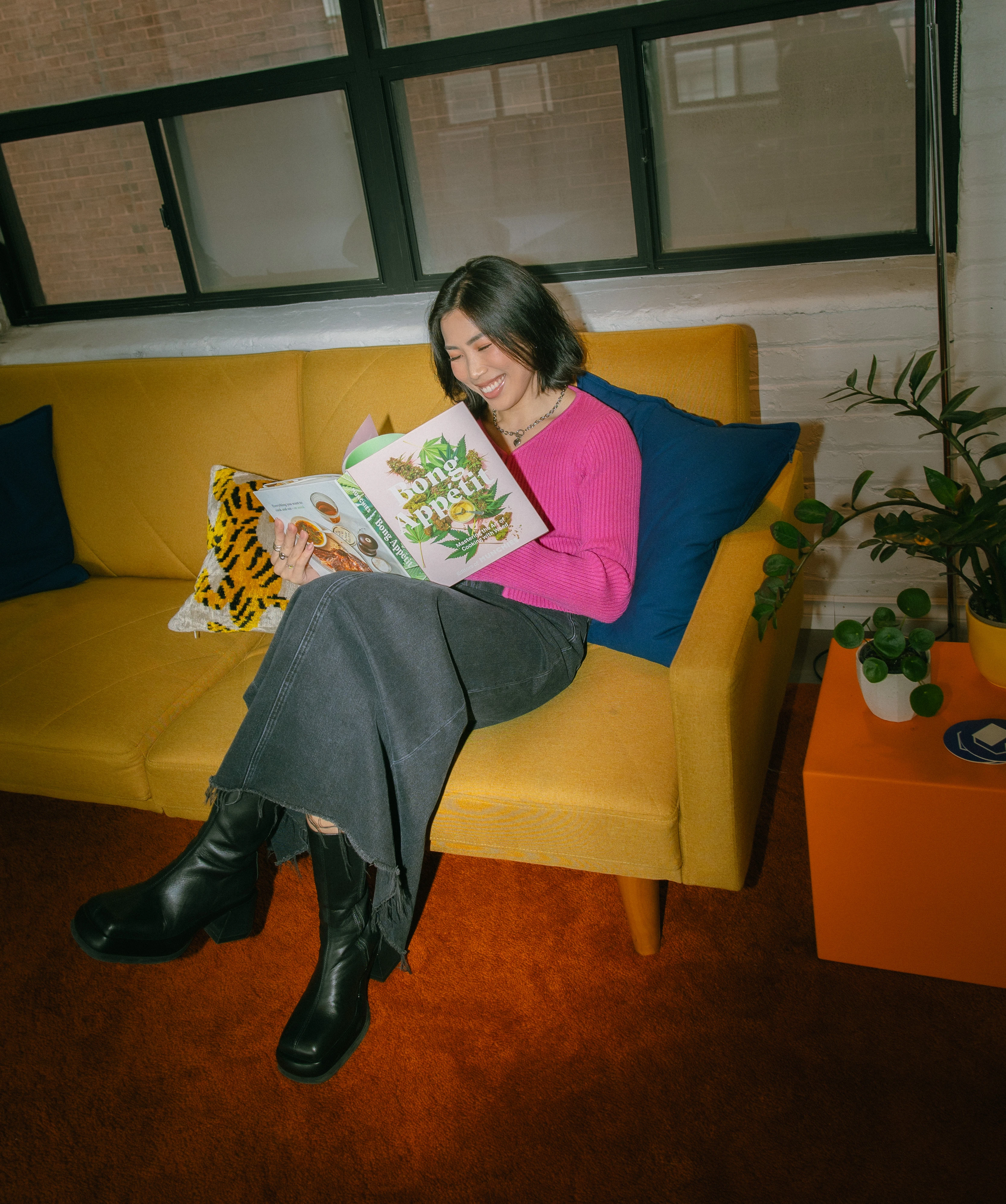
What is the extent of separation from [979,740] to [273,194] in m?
2.31

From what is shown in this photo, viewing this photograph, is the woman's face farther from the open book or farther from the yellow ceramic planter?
the yellow ceramic planter

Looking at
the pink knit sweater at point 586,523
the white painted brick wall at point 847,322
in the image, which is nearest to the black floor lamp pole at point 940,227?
the white painted brick wall at point 847,322

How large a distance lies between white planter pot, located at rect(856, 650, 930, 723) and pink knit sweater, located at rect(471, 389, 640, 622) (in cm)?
39

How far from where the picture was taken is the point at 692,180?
2.23 m

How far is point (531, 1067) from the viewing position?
1.36 metres

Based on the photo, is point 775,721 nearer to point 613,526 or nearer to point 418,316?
point 613,526

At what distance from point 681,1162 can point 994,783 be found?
25.1 inches

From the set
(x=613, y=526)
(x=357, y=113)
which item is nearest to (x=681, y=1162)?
(x=613, y=526)

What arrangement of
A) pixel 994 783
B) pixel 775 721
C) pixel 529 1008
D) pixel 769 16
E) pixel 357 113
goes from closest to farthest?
pixel 994 783
pixel 529 1008
pixel 775 721
pixel 769 16
pixel 357 113

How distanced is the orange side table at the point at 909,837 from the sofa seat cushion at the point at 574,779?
22 centimetres

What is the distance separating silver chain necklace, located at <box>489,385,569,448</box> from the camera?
1.61m

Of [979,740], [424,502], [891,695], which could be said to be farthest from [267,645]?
[979,740]

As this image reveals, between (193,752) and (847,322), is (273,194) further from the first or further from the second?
(193,752)

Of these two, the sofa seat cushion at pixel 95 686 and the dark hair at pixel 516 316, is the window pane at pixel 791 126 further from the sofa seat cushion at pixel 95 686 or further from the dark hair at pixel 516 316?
the sofa seat cushion at pixel 95 686
